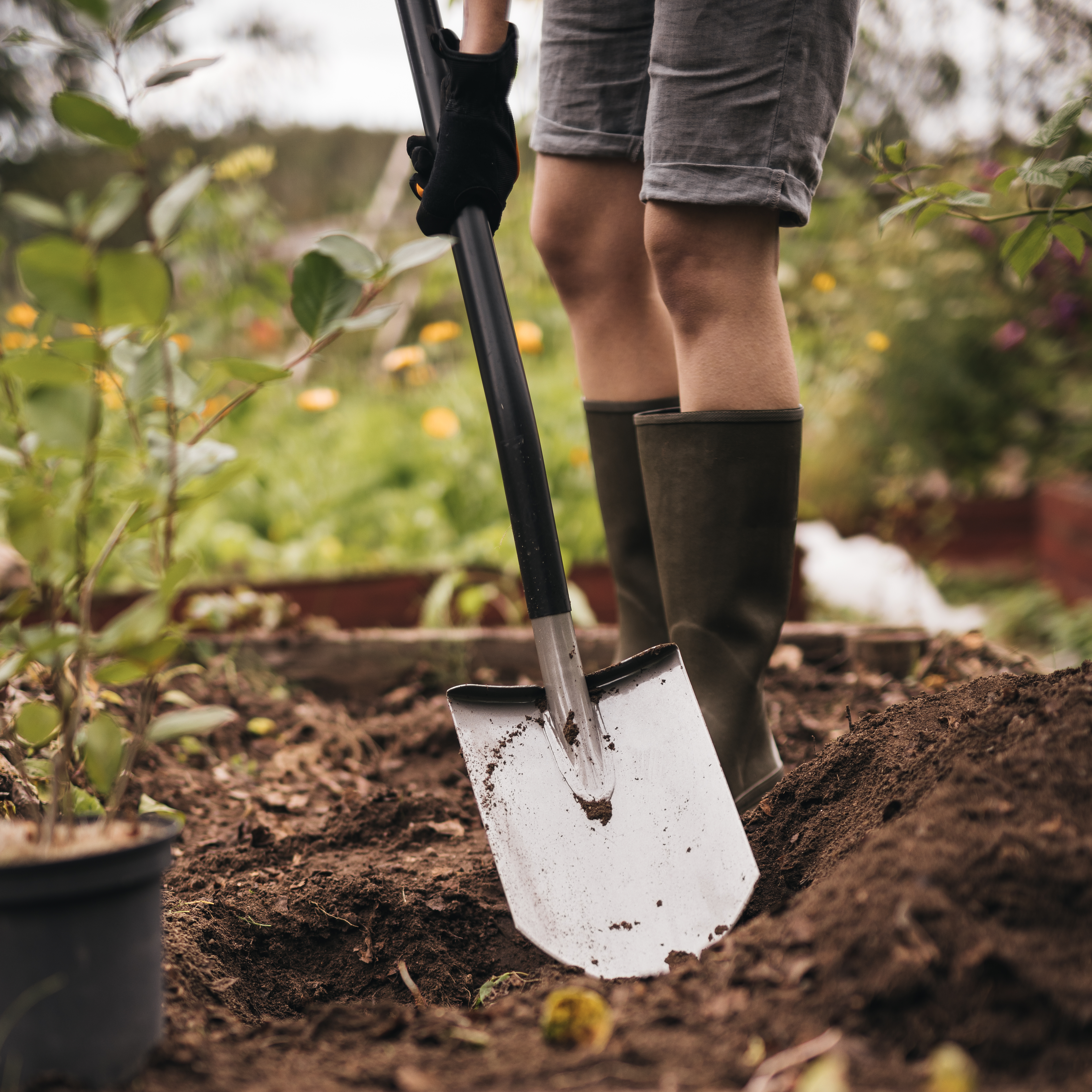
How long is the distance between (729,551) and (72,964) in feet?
3.07

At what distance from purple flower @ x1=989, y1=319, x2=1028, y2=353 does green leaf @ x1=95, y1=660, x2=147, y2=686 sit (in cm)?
354

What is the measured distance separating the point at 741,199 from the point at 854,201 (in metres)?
3.35

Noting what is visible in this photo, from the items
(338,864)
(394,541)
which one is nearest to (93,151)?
(394,541)

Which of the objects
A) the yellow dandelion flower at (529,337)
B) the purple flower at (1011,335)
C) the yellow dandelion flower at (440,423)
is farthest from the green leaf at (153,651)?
the purple flower at (1011,335)

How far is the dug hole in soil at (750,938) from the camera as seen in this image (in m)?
0.69

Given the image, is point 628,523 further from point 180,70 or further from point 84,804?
point 180,70

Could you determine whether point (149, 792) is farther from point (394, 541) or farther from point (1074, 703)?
point (394, 541)

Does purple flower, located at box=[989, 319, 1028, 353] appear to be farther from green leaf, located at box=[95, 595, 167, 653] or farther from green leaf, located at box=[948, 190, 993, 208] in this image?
green leaf, located at box=[95, 595, 167, 653]

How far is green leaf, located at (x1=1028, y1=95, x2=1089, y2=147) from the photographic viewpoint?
3.63 feet

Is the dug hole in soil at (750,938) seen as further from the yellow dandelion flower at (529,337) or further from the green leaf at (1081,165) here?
the yellow dandelion flower at (529,337)

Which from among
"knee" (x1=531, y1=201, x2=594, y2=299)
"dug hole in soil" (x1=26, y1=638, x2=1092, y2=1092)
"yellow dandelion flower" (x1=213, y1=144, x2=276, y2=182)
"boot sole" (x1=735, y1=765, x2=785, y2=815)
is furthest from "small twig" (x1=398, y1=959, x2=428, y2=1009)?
"yellow dandelion flower" (x1=213, y1=144, x2=276, y2=182)

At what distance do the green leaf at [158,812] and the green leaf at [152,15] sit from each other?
24.6 inches

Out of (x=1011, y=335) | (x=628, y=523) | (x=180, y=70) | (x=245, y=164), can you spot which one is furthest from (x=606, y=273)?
(x=245, y=164)

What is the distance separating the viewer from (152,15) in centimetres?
71
